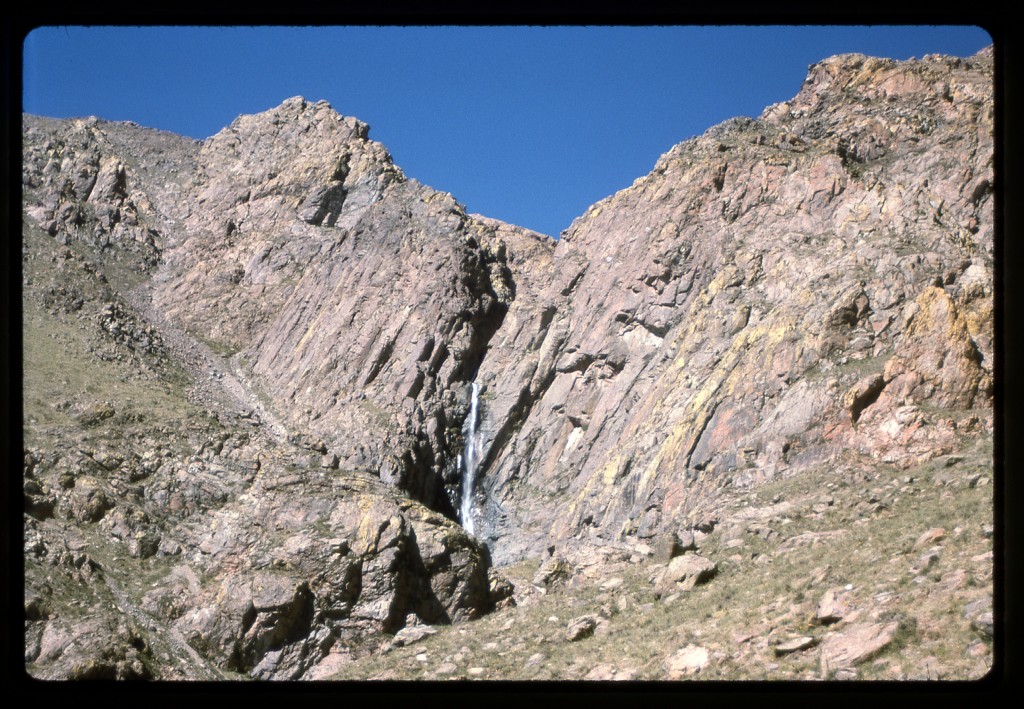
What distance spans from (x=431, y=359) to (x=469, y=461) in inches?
220

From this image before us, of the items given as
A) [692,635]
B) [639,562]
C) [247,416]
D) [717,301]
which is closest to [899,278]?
[717,301]

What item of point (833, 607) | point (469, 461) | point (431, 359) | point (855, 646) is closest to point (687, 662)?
point (833, 607)

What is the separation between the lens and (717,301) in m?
33.1

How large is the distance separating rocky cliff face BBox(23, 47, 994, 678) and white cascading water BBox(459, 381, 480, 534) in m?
0.24

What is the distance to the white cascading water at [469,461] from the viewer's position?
41.0 meters

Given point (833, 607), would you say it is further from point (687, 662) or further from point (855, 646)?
point (687, 662)

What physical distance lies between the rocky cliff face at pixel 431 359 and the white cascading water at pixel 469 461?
9.4 inches

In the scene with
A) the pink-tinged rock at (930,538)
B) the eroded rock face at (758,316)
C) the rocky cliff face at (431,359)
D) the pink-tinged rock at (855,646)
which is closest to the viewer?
the pink-tinged rock at (855,646)

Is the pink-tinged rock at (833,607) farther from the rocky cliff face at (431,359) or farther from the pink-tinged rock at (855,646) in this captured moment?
the rocky cliff face at (431,359)

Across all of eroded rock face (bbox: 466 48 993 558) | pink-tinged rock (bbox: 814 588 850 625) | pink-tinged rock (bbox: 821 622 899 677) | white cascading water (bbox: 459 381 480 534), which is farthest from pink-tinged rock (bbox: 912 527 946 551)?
white cascading water (bbox: 459 381 480 534)

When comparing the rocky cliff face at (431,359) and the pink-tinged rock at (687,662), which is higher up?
the rocky cliff face at (431,359)

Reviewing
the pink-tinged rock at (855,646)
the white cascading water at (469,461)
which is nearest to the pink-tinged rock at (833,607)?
the pink-tinged rock at (855,646)
